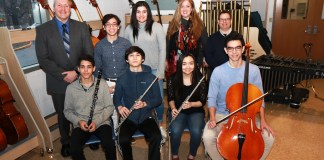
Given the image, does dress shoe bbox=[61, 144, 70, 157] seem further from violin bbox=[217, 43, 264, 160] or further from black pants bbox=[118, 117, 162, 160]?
violin bbox=[217, 43, 264, 160]

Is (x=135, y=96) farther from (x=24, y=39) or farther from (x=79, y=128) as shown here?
(x=24, y=39)

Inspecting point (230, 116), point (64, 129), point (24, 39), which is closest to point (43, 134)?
point (64, 129)

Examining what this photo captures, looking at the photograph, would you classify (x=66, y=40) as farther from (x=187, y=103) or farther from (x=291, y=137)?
(x=291, y=137)

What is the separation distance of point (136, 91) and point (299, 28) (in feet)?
13.2

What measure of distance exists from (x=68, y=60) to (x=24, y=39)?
0.45 m

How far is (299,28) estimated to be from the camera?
497 cm

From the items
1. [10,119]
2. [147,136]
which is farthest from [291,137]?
[10,119]

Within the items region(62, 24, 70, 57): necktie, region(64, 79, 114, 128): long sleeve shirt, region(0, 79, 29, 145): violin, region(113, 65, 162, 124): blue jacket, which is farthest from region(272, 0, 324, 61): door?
region(0, 79, 29, 145): violin

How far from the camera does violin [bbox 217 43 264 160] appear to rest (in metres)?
1.62

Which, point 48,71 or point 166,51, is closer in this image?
point 48,71

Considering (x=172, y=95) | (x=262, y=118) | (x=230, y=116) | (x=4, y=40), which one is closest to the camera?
(x=230, y=116)

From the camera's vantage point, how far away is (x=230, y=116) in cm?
172

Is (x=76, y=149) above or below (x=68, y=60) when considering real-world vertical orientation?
below

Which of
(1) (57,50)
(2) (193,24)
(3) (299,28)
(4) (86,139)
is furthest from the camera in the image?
(3) (299,28)
